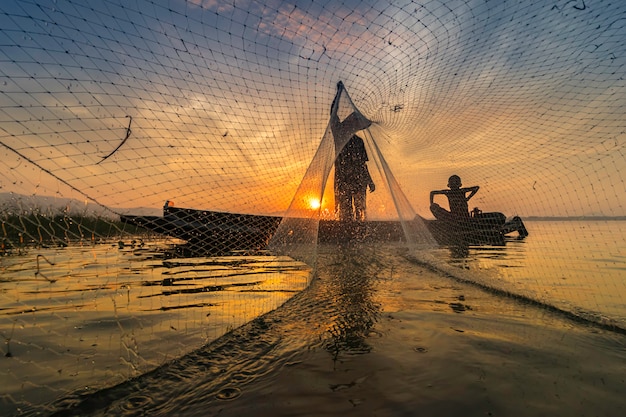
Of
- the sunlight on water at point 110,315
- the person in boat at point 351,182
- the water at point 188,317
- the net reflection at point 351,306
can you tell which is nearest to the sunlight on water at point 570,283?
the water at point 188,317

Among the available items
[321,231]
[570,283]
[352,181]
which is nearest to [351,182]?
[352,181]

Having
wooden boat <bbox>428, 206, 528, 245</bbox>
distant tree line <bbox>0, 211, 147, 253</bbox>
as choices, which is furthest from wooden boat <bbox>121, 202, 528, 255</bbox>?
distant tree line <bbox>0, 211, 147, 253</bbox>

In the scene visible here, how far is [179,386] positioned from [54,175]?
211 cm

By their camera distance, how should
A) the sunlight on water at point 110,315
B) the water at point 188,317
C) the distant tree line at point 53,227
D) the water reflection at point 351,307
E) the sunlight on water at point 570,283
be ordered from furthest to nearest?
the sunlight on water at point 570,283 < the water reflection at point 351,307 < the distant tree line at point 53,227 < the sunlight on water at point 110,315 < the water at point 188,317

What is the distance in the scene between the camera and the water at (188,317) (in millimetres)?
2055

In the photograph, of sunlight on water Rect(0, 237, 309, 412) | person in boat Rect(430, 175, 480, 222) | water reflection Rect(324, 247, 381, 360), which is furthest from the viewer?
person in boat Rect(430, 175, 480, 222)

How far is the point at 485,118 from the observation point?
6.45 metres

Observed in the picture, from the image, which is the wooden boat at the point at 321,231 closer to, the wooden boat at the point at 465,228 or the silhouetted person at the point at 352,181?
the wooden boat at the point at 465,228

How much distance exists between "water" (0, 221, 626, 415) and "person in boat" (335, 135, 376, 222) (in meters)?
6.09

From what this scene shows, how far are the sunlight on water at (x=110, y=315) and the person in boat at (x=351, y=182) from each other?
6.53 meters

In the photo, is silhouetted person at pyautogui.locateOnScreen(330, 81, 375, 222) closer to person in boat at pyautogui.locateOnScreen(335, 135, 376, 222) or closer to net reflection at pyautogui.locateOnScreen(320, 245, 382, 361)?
person in boat at pyautogui.locateOnScreen(335, 135, 376, 222)

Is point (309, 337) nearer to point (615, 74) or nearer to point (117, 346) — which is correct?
point (117, 346)

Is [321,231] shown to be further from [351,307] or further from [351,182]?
[351,307]

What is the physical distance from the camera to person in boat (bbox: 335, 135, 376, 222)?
476 inches
